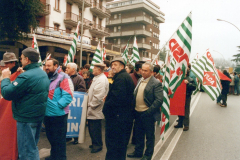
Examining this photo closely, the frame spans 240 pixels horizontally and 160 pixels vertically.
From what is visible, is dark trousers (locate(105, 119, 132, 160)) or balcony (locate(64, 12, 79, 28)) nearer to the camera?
dark trousers (locate(105, 119, 132, 160))

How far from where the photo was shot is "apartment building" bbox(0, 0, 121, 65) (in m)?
19.8

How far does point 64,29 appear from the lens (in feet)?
87.1

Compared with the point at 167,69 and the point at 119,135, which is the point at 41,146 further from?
the point at 167,69

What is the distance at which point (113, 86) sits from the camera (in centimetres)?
318

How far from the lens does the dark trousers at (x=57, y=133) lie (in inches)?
137

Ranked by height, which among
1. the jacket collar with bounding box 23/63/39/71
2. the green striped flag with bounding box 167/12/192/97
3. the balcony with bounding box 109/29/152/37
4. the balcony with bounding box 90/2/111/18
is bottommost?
the jacket collar with bounding box 23/63/39/71

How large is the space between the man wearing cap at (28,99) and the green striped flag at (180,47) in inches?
114

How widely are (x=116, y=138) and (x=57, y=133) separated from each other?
1087 millimetres

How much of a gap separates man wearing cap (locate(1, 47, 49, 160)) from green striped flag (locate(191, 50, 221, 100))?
5.29 meters

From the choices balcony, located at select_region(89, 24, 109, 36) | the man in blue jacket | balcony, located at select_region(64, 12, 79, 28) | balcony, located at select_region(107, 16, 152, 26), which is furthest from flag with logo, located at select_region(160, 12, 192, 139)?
balcony, located at select_region(107, 16, 152, 26)

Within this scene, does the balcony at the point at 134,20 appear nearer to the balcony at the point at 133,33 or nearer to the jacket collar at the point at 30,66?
the balcony at the point at 133,33

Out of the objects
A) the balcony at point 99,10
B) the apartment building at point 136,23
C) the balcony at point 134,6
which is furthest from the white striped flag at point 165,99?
the balcony at point 134,6

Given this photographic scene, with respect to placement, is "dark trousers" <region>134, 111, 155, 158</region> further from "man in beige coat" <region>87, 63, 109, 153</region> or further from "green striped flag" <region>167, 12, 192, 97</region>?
"green striped flag" <region>167, 12, 192, 97</region>

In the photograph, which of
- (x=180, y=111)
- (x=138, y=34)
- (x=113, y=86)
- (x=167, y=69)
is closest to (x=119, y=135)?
(x=113, y=86)
